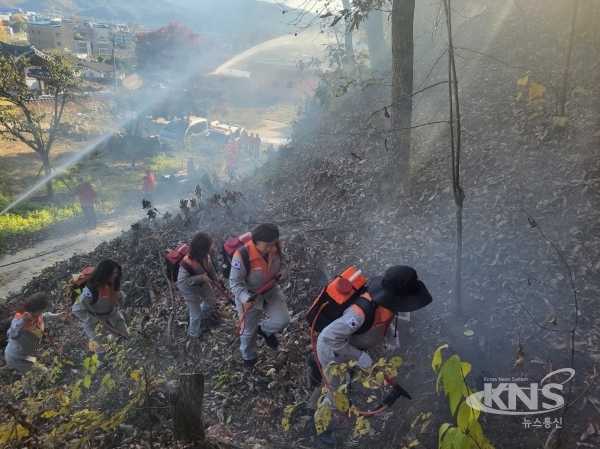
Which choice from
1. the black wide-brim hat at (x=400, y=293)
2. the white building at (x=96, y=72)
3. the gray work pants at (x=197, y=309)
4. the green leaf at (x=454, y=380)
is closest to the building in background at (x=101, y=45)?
the white building at (x=96, y=72)

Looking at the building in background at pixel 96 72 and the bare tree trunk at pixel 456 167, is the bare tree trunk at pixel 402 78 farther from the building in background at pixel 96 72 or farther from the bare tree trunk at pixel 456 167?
the building in background at pixel 96 72

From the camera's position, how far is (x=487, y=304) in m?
5.05

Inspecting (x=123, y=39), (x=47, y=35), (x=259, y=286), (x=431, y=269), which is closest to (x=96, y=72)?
(x=47, y=35)

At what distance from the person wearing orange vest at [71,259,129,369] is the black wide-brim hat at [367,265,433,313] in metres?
3.76

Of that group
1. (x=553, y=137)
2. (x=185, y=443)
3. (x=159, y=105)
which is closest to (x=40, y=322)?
(x=185, y=443)

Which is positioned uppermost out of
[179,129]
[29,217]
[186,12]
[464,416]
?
[186,12]

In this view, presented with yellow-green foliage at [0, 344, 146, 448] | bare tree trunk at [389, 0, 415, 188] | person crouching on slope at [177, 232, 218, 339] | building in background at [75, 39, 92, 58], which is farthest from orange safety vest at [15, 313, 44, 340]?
building in background at [75, 39, 92, 58]

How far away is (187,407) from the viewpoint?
3.37 metres

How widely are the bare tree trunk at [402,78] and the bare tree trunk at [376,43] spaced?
8.83m

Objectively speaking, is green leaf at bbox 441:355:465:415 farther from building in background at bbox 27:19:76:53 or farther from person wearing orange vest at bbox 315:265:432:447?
building in background at bbox 27:19:76:53

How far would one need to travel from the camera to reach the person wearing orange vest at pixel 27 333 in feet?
18.7

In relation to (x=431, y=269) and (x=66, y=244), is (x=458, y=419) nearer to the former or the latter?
(x=431, y=269)

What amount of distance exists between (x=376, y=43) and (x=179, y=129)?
19254mm

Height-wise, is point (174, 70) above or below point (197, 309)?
above
